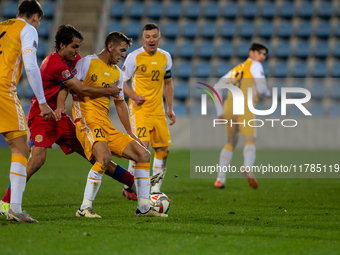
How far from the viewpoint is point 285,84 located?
18.1 meters

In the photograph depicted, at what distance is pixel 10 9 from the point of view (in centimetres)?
1892

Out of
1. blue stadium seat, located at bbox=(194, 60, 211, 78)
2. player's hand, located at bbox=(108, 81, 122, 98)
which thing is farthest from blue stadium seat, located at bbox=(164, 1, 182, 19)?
player's hand, located at bbox=(108, 81, 122, 98)

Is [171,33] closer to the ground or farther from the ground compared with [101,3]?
closer to the ground

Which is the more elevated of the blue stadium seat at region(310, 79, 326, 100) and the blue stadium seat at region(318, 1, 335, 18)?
the blue stadium seat at region(318, 1, 335, 18)

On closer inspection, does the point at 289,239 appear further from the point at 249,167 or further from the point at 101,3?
the point at 101,3

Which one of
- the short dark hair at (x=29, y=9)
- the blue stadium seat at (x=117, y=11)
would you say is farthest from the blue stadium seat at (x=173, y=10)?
the short dark hair at (x=29, y=9)

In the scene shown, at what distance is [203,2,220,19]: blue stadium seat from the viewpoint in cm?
1952

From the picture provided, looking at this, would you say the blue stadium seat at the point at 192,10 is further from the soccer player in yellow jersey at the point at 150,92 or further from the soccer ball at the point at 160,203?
the soccer ball at the point at 160,203

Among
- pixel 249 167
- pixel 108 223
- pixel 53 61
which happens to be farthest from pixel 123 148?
pixel 249 167

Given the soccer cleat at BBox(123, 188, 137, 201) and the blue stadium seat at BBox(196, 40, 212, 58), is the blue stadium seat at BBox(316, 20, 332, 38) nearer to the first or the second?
the blue stadium seat at BBox(196, 40, 212, 58)

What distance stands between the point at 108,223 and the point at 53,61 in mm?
1785

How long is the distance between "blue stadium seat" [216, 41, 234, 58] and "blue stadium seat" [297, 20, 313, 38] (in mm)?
2971

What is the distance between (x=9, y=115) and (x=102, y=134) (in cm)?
93

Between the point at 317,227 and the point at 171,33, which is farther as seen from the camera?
the point at 171,33
